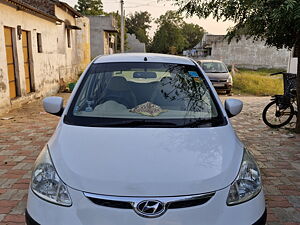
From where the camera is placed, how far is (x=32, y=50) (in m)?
10.0

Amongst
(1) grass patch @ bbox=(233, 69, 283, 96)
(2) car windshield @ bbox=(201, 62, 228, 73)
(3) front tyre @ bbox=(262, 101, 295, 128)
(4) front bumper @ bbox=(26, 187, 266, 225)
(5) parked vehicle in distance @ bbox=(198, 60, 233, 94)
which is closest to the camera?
(4) front bumper @ bbox=(26, 187, 266, 225)

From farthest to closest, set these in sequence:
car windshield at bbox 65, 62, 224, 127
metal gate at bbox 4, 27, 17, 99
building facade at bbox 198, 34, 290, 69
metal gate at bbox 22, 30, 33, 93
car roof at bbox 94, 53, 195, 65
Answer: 1. building facade at bbox 198, 34, 290, 69
2. metal gate at bbox 22, 30, 33, 93
3. metal gate at bbox 4, 27, 17, 99
4. car roof at bbox 94, 53, 195, 65
5. car windshield at bbox 65, 62, 224, 127

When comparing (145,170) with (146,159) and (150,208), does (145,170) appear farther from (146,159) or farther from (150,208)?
(150,208)

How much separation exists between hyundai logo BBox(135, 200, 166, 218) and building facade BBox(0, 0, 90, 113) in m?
6.93

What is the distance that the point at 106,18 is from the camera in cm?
3012

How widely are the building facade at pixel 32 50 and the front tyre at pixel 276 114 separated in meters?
6.69

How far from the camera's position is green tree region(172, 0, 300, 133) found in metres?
4.31

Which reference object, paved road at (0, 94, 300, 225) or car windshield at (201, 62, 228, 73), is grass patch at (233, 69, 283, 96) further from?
paved road at (0, 94, 300, 225)

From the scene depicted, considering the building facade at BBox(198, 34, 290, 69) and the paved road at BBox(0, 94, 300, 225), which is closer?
the paved road at BBox(0, 94, 300, 225)

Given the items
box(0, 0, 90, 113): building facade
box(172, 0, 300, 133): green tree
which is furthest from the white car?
box(0, 0, 90, 113): building facade

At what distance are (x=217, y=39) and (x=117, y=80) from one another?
Result: 3138 centimetres

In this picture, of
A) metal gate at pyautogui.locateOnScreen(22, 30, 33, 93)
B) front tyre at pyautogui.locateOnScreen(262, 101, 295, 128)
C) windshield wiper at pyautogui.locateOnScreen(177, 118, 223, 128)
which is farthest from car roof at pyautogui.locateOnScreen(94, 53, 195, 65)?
metal gate at pyautogui.locateOnScreen(22, 30, 33, 93)

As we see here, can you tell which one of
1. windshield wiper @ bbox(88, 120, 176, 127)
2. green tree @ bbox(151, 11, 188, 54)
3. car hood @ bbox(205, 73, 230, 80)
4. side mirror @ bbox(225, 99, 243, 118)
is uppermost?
green tree @ bbox(151, 11, 188, 54)

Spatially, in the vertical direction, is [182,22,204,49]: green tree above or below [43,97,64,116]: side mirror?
above
